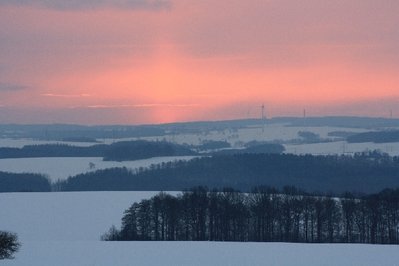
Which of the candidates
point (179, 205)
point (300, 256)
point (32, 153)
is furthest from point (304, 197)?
point (32, 153)

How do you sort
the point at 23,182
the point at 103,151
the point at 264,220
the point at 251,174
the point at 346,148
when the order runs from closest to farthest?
1. the point at 264,220
2. the point at 23,182
3. the point at 251,174
4. the point at 103,151
5. the point at 346,148

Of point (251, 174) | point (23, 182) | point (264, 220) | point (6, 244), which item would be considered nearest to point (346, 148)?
point (251, 174)

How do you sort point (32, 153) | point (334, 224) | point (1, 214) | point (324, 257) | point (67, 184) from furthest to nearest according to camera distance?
point (32, 153), point (67, 184), point (1, 214), point (334, 224), point (324, 257)

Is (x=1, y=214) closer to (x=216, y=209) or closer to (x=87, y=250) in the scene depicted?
(x=216, y=209)

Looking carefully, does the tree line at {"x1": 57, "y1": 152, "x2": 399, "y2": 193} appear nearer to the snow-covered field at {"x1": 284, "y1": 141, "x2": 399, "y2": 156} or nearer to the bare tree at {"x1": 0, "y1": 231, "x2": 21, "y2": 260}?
the snow-covered field at {"x1": 284, "y1": 141, "x2": 399, "y2": 156}

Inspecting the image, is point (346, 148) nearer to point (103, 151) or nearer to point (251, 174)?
point (103, 151)

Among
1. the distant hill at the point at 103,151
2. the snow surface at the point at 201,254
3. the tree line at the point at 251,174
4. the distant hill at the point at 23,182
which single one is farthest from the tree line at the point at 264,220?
the distant hill at the point at 103,151
